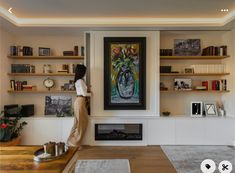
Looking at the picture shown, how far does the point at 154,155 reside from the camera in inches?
163

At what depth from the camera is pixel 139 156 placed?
4098 mm

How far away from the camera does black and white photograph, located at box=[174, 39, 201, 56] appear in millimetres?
5230

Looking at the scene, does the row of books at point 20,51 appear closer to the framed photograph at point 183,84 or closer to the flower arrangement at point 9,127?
the flower arrangement at point 9,127

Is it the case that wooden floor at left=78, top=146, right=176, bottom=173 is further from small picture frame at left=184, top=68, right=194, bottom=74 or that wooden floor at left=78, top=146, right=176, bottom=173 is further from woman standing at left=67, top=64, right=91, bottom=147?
small picture frame at left=184, top=68, right=194, bottom=74

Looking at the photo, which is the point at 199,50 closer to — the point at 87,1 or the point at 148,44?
the point at 148,44

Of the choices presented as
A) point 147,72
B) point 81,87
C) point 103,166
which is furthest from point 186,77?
point 103,166

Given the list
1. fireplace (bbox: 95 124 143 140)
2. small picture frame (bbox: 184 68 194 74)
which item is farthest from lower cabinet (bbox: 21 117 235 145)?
small picture frame (bbox: 184 68 194 74)

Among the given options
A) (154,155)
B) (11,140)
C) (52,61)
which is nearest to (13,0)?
(52,61)

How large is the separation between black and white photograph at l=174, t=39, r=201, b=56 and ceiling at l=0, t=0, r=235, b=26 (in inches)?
27.2

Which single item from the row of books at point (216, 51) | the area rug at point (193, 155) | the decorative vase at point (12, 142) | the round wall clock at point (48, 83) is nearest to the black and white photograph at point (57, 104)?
the round wall clock at point (48, 83)

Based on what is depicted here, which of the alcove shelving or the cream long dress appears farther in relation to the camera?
the alcove shelving

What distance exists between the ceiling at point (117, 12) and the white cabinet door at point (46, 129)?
2015 mm

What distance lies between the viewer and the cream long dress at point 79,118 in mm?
4566

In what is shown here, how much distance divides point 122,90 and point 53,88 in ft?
5.52
